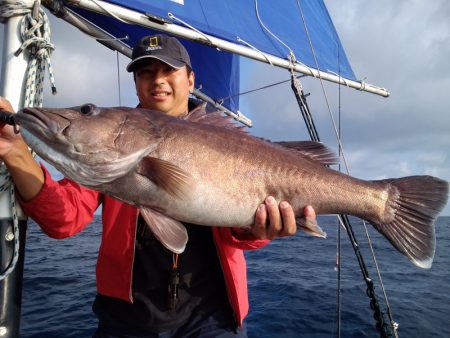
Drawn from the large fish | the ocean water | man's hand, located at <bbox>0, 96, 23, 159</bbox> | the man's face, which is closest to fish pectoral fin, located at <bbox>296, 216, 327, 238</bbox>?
the large fish

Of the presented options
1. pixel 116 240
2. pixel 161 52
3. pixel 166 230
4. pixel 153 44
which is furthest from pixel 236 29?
pixel 166 230

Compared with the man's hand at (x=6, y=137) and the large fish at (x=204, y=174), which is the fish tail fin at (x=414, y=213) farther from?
the man's hand at (x=6, y=137)

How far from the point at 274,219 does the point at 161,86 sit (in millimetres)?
1732

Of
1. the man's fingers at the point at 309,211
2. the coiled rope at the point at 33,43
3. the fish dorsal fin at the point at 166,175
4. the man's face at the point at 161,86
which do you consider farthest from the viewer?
the man's face at the point at 161,86

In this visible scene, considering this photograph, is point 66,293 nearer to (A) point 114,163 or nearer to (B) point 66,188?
(B) point 66,188

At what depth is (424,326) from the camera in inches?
310

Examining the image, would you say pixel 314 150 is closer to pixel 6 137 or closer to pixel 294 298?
pixel 6 137

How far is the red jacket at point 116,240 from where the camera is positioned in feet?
8.91

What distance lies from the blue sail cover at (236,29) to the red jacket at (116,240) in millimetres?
3175

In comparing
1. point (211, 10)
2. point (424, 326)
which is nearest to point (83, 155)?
point (211, 10)

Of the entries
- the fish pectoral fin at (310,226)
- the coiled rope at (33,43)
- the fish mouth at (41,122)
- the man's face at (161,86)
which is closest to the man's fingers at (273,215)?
the fish pectoral fin at (310,226)

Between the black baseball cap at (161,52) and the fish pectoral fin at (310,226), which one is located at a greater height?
the black baseball cap at (161,52)

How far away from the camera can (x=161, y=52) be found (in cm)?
314

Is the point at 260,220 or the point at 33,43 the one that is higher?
the point at 33,43
